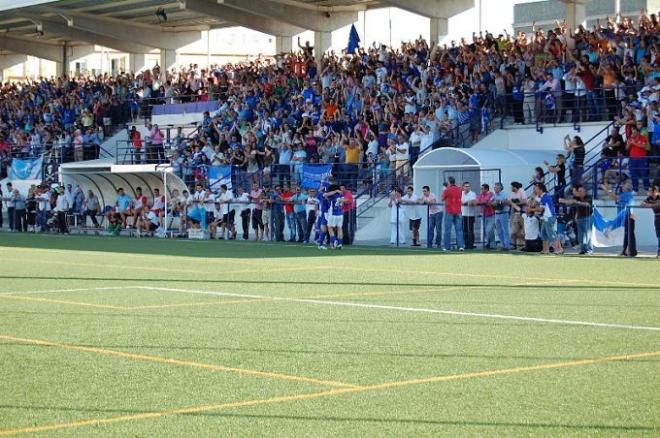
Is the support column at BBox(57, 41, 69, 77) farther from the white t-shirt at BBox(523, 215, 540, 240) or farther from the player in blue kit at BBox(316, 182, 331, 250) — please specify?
the white t-shirt at BBox(523, 215, 540, 240)

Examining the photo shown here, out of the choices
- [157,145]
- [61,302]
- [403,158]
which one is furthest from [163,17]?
[61,302]

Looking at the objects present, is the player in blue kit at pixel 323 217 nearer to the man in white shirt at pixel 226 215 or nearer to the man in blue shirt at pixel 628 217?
the man in white shirt at pixel 226 215

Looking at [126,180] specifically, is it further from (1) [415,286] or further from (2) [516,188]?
(1) [415,286]

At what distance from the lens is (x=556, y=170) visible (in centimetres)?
2967

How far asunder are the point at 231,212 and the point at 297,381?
26.5m

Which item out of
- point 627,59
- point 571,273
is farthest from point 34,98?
point 571,273

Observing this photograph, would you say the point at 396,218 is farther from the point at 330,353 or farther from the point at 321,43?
the point at 330,353

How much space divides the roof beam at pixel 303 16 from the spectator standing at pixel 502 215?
1983 centimetres

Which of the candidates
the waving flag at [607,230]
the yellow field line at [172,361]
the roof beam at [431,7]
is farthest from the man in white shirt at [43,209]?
the yellow field line at [172,361]

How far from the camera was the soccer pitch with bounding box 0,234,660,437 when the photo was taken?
818 cm

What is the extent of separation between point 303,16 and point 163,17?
6.74 meters

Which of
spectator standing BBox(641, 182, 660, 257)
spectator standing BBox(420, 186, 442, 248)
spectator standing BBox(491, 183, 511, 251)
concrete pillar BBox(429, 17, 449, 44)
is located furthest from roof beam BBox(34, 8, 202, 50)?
spectator standing BBox(641, 182, 660, 257)

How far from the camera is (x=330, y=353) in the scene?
11.2 m

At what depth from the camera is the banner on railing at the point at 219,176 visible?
1570 inches
